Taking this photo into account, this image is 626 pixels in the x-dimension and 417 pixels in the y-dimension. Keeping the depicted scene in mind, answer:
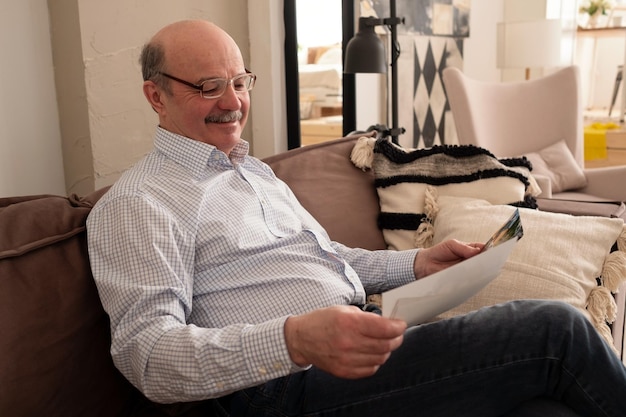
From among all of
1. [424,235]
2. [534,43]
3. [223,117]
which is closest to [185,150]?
[223,117]

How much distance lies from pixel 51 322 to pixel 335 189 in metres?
0.92

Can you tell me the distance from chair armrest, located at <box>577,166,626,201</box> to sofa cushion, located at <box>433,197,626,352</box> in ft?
4.27

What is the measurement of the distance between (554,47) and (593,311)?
8.83 ft

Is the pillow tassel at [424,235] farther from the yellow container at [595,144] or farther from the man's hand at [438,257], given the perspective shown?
the yellow container at [595,144]

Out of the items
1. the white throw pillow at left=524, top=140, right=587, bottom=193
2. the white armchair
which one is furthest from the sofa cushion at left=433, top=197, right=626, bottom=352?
the white armchair

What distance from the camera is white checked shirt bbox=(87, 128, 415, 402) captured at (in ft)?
3.24

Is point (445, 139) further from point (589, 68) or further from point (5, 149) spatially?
point (5, 149)

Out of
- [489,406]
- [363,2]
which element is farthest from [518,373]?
[363,2]

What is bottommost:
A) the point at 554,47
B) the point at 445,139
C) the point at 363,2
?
the point at 445,139

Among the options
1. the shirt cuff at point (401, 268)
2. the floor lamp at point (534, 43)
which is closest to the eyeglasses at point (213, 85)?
the shirt cuff at point (401, 268)

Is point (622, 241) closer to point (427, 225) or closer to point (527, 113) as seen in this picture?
point (427, 225)

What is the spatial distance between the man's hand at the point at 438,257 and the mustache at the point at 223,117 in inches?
20.0

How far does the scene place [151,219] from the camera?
1.13 m

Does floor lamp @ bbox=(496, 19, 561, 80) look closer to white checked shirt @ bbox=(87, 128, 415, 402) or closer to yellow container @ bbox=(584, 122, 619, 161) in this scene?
yellow container @ bbox=(584, 122, 619, 161)
